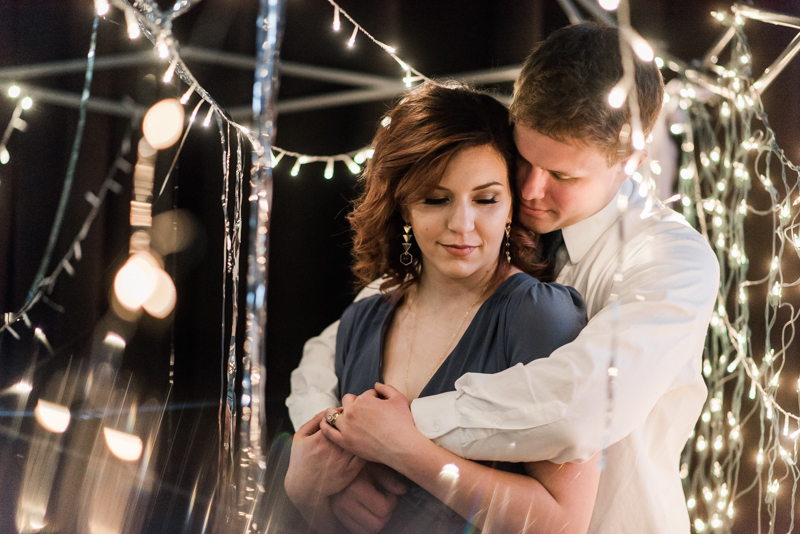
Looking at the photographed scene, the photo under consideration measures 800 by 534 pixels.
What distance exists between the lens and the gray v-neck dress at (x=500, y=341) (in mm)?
1118

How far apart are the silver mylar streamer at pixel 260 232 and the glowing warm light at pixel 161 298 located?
1264mm

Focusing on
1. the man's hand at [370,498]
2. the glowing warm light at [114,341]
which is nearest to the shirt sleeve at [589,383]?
the man's hand at [370,498]

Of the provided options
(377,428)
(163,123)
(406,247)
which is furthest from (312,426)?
(163,123)

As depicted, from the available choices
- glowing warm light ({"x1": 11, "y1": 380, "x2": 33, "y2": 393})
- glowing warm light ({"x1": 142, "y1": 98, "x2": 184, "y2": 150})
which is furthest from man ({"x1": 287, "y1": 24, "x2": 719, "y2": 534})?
glowing warm light ({"x1": 142, "y1": 98, "x2": 184, "y2": 150})

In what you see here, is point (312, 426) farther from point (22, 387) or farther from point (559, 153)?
point (22, 387)

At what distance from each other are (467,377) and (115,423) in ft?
3.98

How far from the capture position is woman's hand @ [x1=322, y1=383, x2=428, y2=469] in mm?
1095

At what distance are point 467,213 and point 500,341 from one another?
267 mm

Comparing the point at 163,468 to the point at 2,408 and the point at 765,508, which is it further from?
the point at 765,508

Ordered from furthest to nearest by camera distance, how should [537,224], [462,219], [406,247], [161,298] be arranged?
1. [161,298]
2. [406,247]
3. [537,224]
4. [462,219]

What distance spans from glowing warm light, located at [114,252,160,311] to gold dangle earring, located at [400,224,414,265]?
85 cm

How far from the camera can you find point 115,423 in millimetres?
1771

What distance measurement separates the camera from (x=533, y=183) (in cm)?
125

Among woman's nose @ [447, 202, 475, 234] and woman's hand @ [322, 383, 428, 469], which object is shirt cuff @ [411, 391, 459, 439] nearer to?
woman's hand @ [322, 383, 428, 469]
